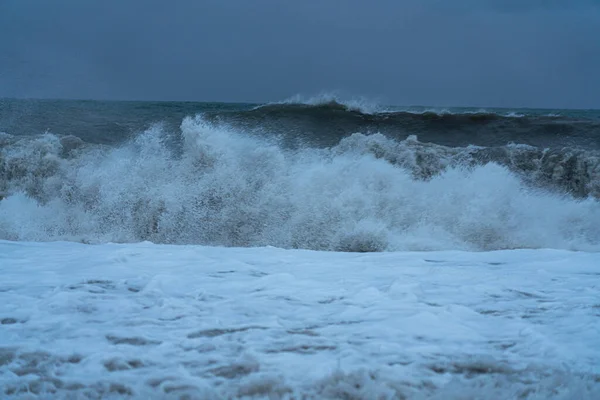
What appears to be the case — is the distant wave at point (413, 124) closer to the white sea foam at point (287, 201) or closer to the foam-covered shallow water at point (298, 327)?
the white sea foam at point (287, 201)

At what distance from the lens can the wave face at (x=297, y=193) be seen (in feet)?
21.1

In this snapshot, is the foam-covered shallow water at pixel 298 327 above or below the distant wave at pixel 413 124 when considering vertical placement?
below

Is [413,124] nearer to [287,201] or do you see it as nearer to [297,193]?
[297,193]

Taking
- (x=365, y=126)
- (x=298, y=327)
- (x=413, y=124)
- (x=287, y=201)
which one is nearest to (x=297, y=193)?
(x=287, y=201)

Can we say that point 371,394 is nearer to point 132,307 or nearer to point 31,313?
point 132,307

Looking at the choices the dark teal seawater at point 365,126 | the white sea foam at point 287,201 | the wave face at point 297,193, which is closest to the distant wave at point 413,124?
the dark teal seawater at point 365,126

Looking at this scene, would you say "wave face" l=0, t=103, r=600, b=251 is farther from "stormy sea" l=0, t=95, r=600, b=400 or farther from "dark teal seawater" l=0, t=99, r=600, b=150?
"dark teal seawater" l=0, t=99, r=600, b=150

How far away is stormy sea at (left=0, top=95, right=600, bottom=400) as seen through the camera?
197cm

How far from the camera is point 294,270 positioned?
11.3 ft

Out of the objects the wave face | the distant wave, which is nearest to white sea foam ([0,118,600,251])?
the wave face

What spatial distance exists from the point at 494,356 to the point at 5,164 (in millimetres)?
9119

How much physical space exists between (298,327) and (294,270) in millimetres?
1023

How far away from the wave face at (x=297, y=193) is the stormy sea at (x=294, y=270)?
0.03m

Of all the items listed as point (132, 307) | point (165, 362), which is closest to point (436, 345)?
point (165, 362)
